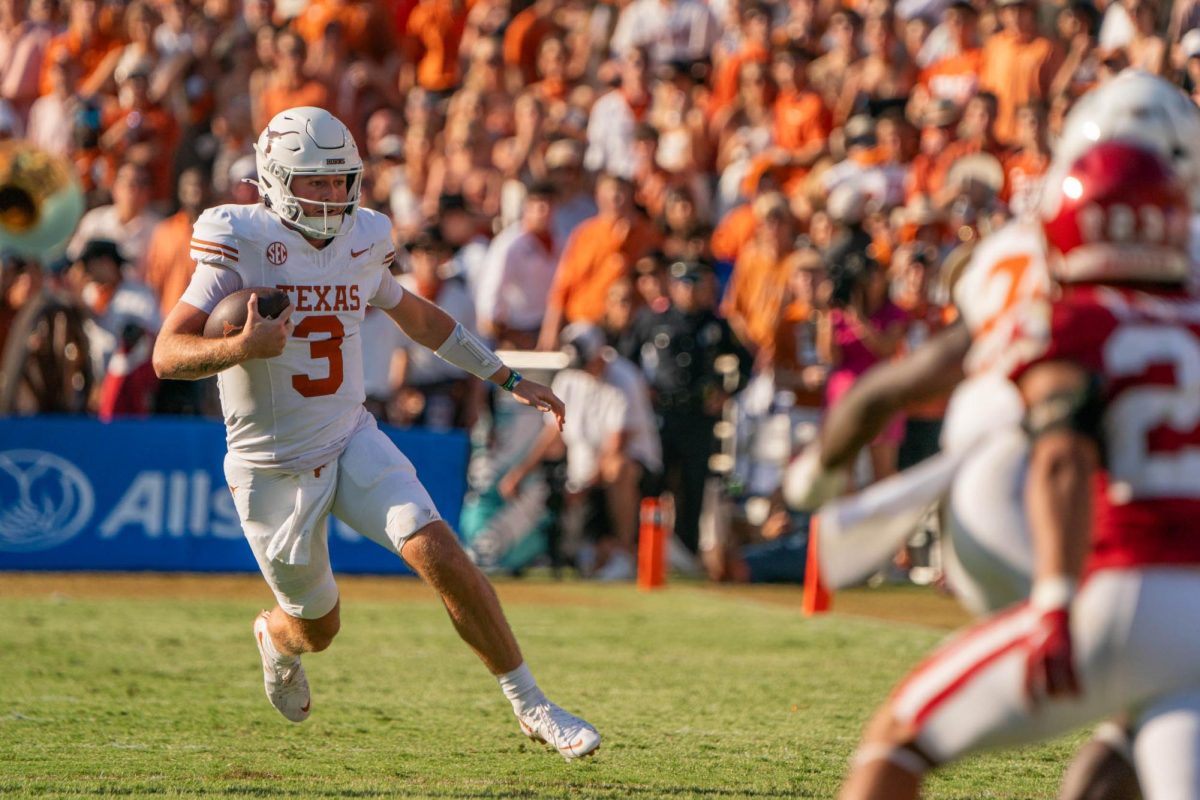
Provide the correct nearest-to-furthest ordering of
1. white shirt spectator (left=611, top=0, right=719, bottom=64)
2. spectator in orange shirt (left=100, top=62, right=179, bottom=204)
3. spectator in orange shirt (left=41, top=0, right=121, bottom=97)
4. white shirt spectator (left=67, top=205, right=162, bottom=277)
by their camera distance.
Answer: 1. white shirt spectator (left=67, top=205, right=162, bottom=277)
2. spectator in orange shirt (left=100, top=62, right=179, bottom=204)
3. white shirt spectator (left=611, top=0, right=719, bottom=64)
4. spectator in orange shirt (left=41, top=0, right=121, bottom=97)

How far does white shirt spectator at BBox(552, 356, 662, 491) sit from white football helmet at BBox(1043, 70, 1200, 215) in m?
7.82

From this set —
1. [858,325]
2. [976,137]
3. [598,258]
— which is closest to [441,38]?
[598,258]

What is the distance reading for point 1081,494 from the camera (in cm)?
315

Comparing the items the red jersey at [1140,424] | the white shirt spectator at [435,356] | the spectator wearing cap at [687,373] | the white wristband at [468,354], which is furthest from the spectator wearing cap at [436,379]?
the red jersey at [1140,424]

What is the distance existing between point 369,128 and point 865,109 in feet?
13.3

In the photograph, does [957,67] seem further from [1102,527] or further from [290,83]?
[1102,527]

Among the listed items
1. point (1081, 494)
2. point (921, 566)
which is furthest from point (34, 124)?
point (1081, 494)

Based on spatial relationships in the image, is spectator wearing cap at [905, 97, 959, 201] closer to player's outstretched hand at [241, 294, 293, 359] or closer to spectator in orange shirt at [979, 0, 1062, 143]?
spectator in orange shirt at [979, 0, 1062, 143]

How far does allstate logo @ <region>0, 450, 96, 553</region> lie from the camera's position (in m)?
11.2

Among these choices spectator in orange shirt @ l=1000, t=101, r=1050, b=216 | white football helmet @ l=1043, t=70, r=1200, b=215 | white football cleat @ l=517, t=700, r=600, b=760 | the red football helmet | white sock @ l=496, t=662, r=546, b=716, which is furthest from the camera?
spectator in orange shirt @ l=1000, t=101, r=1050, b=216

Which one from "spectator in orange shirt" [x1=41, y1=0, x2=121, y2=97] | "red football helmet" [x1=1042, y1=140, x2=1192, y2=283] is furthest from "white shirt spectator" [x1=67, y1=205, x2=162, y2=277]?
"red football helmet" [x1=1042, y1=140, x2=1192, y2=283]

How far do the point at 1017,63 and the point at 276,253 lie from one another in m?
7.86

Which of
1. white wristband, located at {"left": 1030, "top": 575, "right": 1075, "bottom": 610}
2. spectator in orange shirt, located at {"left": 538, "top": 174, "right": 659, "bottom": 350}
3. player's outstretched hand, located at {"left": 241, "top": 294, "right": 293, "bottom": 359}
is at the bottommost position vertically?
white wristband, located at {"left": 1030, "top": 575, "right": 1075, "bottom": 610}

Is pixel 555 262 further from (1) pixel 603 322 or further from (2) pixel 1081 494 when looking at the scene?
(2) pixel 1081 494
